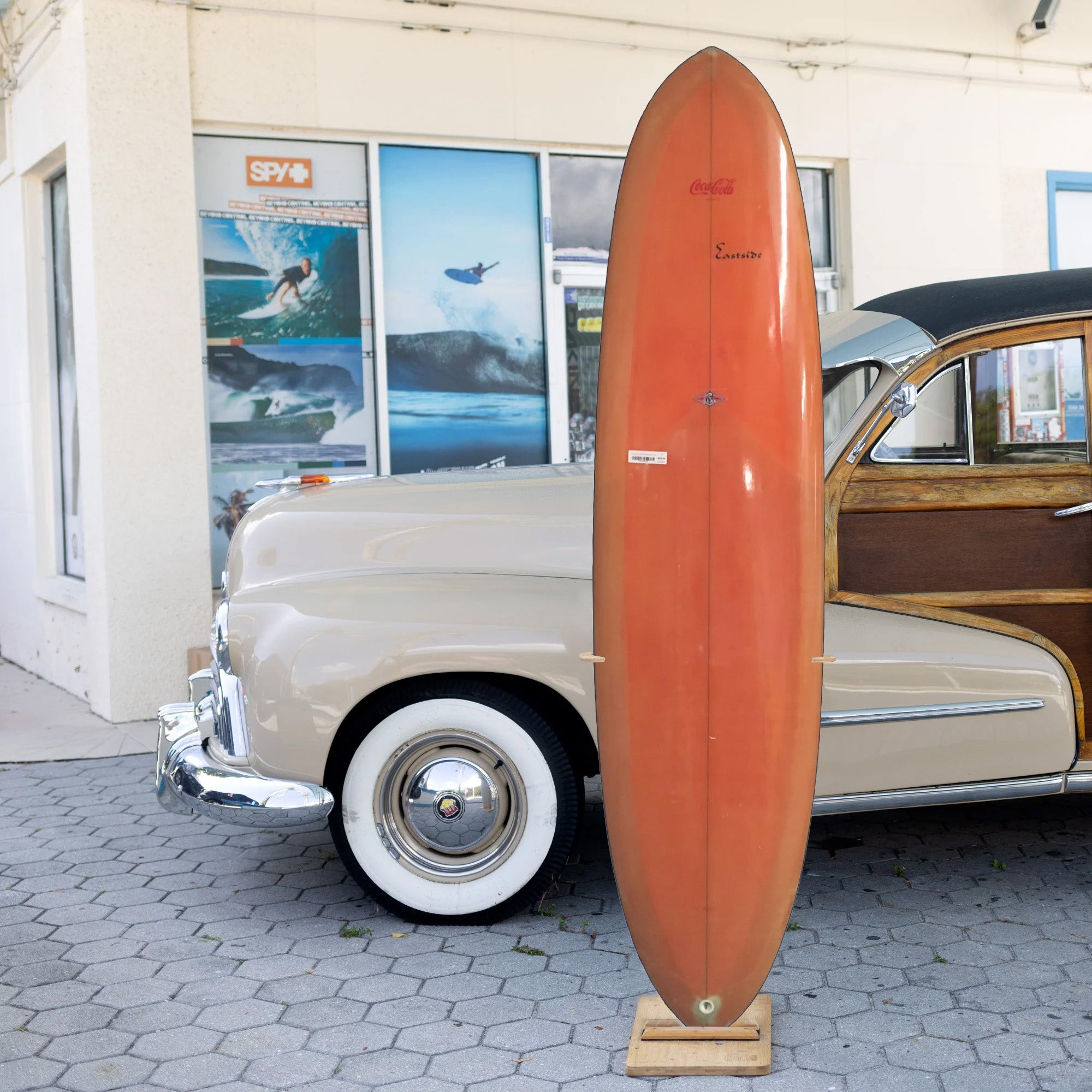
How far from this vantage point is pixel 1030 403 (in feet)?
12.0

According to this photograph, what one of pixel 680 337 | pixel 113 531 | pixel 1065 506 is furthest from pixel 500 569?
pixel 113 531

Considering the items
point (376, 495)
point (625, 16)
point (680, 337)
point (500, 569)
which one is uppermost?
point (625, 16)

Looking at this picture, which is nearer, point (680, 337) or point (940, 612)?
point (680, 337)

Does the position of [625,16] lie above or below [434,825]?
above

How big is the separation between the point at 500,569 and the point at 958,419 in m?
1.45

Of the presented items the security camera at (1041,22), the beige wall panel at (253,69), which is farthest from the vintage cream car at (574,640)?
the security camera at (1041,22)

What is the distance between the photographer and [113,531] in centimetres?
632

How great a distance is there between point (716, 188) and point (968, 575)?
1.45 metres

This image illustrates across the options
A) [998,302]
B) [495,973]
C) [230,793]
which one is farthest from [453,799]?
[998,302]

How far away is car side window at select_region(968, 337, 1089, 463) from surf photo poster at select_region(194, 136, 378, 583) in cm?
412

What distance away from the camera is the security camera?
7957 mm

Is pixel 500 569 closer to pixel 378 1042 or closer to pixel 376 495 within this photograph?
pixel 376 495

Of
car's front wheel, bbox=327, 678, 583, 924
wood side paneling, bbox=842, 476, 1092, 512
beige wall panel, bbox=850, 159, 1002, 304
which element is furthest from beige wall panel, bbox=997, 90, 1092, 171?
car's front wheel, bbox=327, 678, 583, 924

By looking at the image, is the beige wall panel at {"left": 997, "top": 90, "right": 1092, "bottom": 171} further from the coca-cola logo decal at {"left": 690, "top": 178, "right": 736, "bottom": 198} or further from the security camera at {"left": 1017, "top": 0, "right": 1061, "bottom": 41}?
the coca-cola logo decal at {"left": 690, "top": 178, "right": 736, "bottom": 198}
